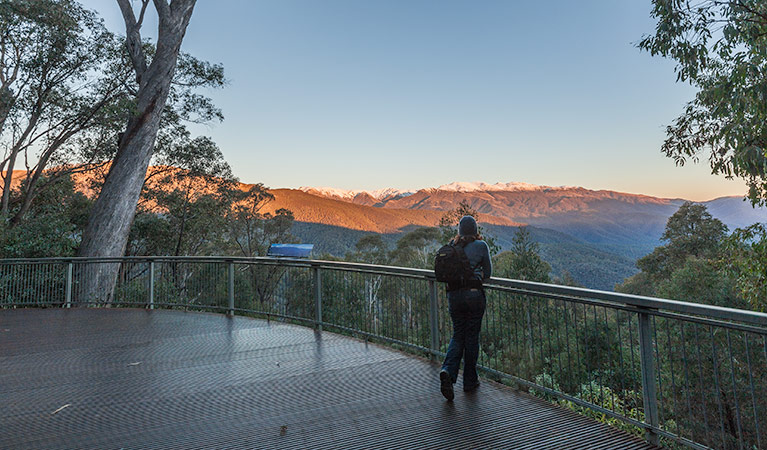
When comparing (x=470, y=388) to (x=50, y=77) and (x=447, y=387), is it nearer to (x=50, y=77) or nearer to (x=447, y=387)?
(x=447, y=387)

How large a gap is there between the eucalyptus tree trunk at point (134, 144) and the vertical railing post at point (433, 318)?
11.5 metres

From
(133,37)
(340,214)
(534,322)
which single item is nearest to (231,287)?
(534,322)

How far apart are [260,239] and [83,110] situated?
2235 cm

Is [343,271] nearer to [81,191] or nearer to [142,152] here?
[142,152]

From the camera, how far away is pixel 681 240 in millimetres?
36344

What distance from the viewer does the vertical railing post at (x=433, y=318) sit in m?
5.07

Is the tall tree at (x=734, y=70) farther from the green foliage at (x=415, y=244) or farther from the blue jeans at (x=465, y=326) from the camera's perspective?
the green foliage at (x=415, y=244)

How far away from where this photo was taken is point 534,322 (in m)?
5.55

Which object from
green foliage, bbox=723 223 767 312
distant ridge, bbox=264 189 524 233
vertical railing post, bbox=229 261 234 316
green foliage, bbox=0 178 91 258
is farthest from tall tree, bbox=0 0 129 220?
distant ridge, bbox=264 189 524 233

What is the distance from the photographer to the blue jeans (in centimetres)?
405

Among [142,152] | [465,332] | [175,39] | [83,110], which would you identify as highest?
[175,39]

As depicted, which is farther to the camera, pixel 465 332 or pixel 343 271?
pixel 343 271

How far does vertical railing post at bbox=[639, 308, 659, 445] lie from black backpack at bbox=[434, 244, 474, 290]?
1399 mm

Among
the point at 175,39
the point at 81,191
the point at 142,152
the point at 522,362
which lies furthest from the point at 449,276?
the point at 81,191
